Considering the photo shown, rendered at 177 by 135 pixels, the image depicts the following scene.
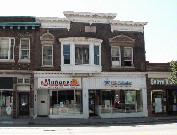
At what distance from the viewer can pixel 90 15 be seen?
31938 millimetres

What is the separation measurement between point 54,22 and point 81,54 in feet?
13.5

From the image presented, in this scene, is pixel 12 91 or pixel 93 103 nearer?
pixel 12 91

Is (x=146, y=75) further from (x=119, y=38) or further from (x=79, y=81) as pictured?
(x=79, y=81)

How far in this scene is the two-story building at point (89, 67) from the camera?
3084 centimetres

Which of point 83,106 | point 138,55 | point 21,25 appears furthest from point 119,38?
point 21,25

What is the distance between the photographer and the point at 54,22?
31.4m

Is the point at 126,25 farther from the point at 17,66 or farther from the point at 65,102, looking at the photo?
the point at 17,66

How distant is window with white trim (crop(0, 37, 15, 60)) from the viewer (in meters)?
30.5

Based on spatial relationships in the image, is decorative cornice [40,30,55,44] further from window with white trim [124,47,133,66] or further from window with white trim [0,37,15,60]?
window with white trim [124,47,133,66]

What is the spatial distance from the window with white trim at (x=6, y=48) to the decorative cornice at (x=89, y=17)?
593 cm

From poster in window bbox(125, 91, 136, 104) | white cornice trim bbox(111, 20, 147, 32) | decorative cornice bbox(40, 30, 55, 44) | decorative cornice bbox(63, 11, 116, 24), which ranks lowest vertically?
poster in window bbox(125, 91, 136, 104)

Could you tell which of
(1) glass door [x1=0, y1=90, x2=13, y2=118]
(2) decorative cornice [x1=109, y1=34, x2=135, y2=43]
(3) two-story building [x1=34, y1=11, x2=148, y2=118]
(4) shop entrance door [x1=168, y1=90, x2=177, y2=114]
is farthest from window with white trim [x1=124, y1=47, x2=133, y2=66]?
(1) glass door [x1=0, y1=90, x2=13, y2=118]
